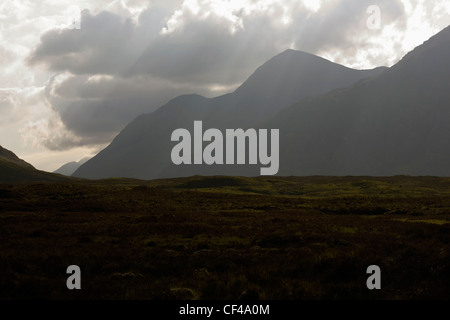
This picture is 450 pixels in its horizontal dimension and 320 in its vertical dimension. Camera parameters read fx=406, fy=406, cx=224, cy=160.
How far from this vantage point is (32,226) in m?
38.1

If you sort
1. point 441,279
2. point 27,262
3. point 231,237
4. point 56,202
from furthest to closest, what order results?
1. point 56,202
2. point 231,237
3. point 27,262
4. point 441,279

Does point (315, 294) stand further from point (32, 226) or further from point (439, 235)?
point (32, 226)

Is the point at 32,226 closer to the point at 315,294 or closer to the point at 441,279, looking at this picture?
the point at 315,294

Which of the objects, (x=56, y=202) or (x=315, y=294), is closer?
(x=315, y=294)

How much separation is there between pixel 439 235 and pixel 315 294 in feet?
55.8

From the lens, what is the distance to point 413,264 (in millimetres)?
21000
